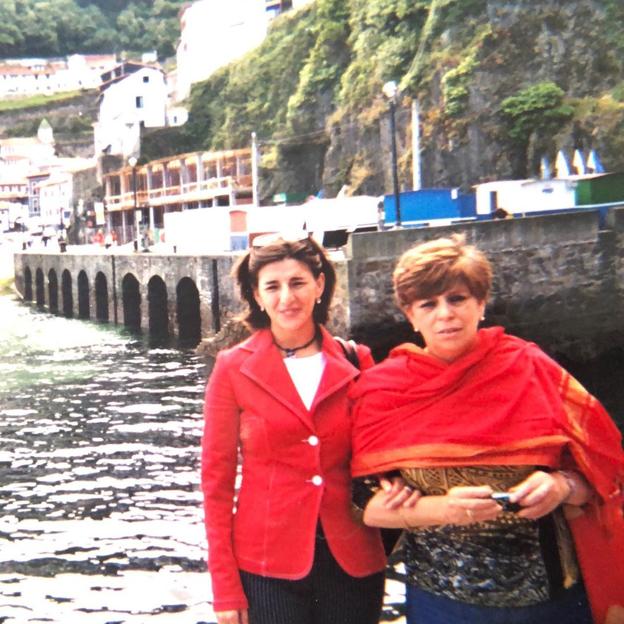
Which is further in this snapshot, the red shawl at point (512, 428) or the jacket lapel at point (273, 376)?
the jacket lapel at point (273, 376)

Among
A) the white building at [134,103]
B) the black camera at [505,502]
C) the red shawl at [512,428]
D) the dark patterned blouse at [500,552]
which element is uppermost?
the white building at [134,103]

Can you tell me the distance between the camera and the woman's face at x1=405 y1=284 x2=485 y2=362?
288cm

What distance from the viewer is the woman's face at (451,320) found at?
113 inches

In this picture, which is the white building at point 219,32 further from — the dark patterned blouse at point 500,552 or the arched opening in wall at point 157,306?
the dark patterned blouse at point 500,552

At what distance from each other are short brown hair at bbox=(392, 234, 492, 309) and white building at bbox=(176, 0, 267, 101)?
65.8 meters

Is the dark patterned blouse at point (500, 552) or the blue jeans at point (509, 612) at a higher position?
the dark patterned blouse at point (500, 552)

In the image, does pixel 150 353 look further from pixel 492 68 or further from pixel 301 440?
pixel 301 440

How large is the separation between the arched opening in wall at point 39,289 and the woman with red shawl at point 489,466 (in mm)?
44334

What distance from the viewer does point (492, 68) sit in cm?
3288

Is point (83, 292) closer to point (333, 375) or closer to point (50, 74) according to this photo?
point (333, 375)

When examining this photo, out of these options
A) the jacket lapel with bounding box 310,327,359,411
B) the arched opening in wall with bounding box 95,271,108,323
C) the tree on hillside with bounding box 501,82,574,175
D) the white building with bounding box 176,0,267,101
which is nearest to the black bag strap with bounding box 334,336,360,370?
the jacket lapel with bounding box 310,327,359,411

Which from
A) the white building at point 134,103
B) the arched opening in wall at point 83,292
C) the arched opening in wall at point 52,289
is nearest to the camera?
the arched opening in wall at point 83,292

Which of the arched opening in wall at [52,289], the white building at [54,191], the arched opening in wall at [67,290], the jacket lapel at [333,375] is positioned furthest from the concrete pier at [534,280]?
the white building at [54,191]

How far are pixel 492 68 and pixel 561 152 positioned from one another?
6.23 meters
